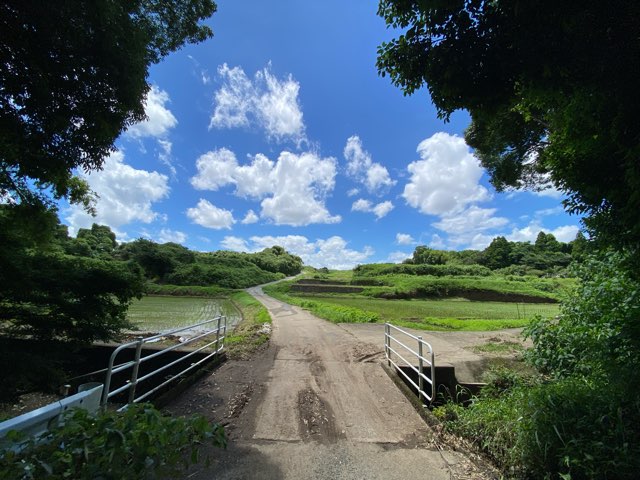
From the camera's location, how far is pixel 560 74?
8.24 feet

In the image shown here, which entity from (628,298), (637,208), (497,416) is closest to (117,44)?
(637,208)

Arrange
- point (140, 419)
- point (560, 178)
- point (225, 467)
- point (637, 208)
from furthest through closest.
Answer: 1. point (560, 178)
2. point (225, 467)
3. point (637, 208)
4. point (140, 419)

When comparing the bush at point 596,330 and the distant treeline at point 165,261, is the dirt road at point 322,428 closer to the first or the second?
the bush at point 596,330

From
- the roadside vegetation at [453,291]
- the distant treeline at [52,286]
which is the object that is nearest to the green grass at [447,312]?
the roadside vegetation at [453,291]

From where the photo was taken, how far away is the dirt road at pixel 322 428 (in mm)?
2941

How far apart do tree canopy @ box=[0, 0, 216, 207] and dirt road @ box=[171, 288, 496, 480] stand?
13.2 feet

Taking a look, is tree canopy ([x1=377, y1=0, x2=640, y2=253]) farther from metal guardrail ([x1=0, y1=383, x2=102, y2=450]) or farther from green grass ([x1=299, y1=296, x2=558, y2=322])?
green grass ([x1=299, y1=296, x2=558, y2=322])

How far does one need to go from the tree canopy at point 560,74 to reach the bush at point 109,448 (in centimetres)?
332

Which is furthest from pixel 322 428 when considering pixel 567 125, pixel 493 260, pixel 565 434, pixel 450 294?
pixel 493 260

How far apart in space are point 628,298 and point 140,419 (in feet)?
18.1

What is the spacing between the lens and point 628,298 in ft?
13.0

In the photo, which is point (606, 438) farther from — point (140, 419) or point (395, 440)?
point (140, 419)

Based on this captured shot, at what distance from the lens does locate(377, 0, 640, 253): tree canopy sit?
233 cm

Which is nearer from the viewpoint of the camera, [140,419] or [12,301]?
[140,419]
